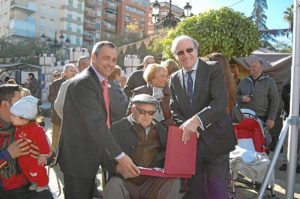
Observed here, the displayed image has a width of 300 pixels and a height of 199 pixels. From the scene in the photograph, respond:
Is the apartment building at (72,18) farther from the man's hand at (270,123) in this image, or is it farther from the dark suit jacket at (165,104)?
the dark suit jacket at (165,104)

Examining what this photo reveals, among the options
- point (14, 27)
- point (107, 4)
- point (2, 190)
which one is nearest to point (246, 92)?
point (2, 190)

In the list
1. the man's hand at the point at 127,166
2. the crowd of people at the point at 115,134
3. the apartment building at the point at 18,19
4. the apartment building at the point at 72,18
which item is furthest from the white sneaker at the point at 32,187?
the apartment building at the point at 18,19

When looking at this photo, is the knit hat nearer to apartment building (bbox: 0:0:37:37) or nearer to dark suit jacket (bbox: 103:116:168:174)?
dark suit jacket (bbox: 103:116:168:174)

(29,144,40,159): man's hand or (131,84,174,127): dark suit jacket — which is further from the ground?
(131,84,174,127): dark suit jacket

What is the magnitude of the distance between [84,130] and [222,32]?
4.50 m

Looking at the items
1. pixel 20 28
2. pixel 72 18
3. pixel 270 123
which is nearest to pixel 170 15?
pixel 270 123

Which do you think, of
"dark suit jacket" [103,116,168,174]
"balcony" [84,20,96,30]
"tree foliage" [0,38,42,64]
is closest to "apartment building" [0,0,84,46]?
"balcony" [84,20,96,30]

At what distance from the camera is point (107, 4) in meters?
96.2

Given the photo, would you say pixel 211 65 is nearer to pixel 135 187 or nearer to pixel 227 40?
Result: pixel 135 187

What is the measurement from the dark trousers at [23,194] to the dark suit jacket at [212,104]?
4.81ft

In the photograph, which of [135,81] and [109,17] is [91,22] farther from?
[135,81]

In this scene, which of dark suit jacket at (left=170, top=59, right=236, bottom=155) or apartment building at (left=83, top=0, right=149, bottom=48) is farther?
apartment building at (left=83, top=0, right=149, bottom=48)

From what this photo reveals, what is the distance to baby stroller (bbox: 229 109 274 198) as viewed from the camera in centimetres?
469

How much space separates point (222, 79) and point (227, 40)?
3586 mm
